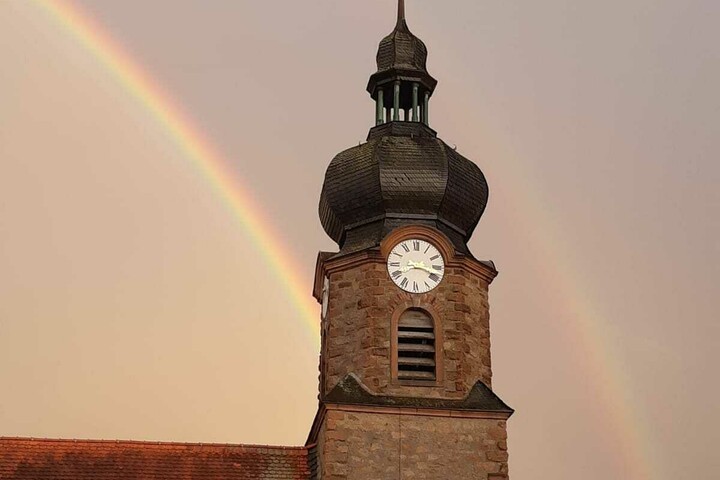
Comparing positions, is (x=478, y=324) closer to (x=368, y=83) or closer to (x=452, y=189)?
(x=452, y=189)

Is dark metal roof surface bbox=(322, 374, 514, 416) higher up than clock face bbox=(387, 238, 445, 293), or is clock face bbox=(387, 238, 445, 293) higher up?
clock face bbox=(387, 238, 445, 293)

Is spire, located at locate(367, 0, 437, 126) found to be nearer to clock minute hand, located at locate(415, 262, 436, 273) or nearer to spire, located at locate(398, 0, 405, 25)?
spire, located at locate(398, 0, 405, 25)

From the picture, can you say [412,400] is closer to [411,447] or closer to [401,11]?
[411,447]

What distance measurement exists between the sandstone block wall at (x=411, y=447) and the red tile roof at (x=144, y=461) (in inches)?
81.7

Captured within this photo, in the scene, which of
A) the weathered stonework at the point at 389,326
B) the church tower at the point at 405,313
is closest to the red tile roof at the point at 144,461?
the church tower at the point at 405,313

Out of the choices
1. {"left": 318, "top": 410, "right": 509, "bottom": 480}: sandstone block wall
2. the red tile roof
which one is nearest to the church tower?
{"left": 318, "top": 410, "right": 509, "bottom": 480}: sandstone block wall

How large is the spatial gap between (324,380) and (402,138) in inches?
236

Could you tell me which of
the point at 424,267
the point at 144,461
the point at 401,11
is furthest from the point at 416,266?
the point at 401,11

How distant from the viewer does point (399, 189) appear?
100ft

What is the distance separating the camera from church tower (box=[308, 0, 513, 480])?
90.5 ft

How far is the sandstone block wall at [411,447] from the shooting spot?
27.3 meters

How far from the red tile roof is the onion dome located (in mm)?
4877

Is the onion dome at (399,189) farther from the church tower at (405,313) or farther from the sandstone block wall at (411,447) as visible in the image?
the sandstone block wall at (411,447)

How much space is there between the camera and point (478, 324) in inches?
1169
